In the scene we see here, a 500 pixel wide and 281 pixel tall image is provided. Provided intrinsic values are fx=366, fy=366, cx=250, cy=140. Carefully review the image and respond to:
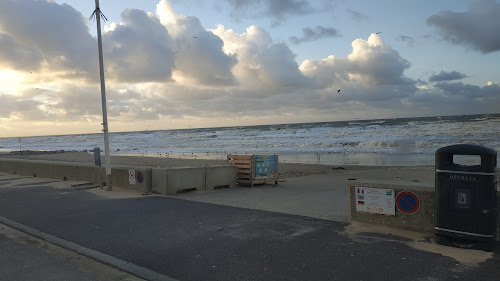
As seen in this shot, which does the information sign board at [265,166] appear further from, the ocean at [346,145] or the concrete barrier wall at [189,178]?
the ocean at [346,145]

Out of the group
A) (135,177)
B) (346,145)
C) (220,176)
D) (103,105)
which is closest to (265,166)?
(220,176)

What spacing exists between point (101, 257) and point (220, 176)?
6.49 meters

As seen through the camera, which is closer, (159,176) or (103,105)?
(159,176)

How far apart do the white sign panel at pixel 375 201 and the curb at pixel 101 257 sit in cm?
351

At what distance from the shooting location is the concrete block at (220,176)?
37.0 ft

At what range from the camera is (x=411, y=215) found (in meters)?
5.80

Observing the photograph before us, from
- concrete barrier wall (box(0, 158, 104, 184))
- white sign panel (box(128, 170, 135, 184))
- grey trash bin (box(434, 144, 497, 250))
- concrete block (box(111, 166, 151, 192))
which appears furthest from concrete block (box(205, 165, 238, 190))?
grey trash bin (box(434, 144, 497, 250))

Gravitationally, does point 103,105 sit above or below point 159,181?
above

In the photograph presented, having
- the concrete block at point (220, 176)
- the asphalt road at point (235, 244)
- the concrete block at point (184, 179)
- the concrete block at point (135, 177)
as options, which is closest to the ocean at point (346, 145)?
the concrete block at point (220, 176)

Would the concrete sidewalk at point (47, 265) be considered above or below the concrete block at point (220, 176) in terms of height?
below

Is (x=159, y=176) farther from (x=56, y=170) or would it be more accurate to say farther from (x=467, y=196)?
(x=467, y=196)

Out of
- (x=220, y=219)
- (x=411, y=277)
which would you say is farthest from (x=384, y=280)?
(x=220, y=219)

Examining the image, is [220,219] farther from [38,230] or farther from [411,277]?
[411,277]

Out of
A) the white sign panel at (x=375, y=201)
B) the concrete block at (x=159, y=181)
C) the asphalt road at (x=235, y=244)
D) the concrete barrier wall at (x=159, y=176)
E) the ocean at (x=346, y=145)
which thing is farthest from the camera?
the ocean at (x=346, y=145)
